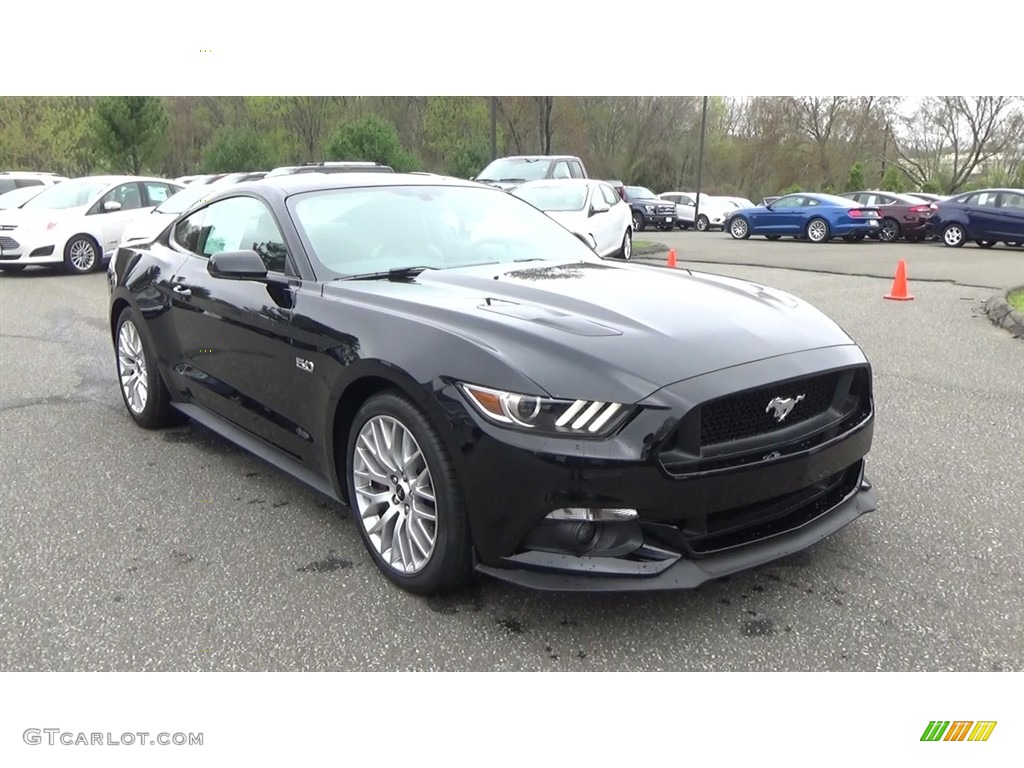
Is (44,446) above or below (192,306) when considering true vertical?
below

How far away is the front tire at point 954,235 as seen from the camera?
20.2m

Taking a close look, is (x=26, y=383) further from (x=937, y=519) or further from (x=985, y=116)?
(x=985, y=116)

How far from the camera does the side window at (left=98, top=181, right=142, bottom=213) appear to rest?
13961 millimetres

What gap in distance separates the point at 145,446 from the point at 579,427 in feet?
10.7

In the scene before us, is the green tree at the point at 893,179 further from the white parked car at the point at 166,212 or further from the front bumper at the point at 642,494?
the front bumper at the point at 642,494

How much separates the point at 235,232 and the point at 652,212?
28.4 m

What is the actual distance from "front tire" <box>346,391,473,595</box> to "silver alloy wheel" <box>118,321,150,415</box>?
7.94 feet

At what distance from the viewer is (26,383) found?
6379 mm

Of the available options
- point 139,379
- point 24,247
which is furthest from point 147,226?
point 139,379

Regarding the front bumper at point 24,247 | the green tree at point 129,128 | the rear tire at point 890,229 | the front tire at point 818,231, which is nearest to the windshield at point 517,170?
the front bumper at point 24,247

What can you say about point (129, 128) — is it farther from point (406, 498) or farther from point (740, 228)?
point (406, 498)

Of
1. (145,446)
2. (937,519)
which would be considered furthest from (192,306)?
(937,519)

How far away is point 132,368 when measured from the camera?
531cm

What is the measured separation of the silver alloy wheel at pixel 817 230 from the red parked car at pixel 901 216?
52.0 inches
